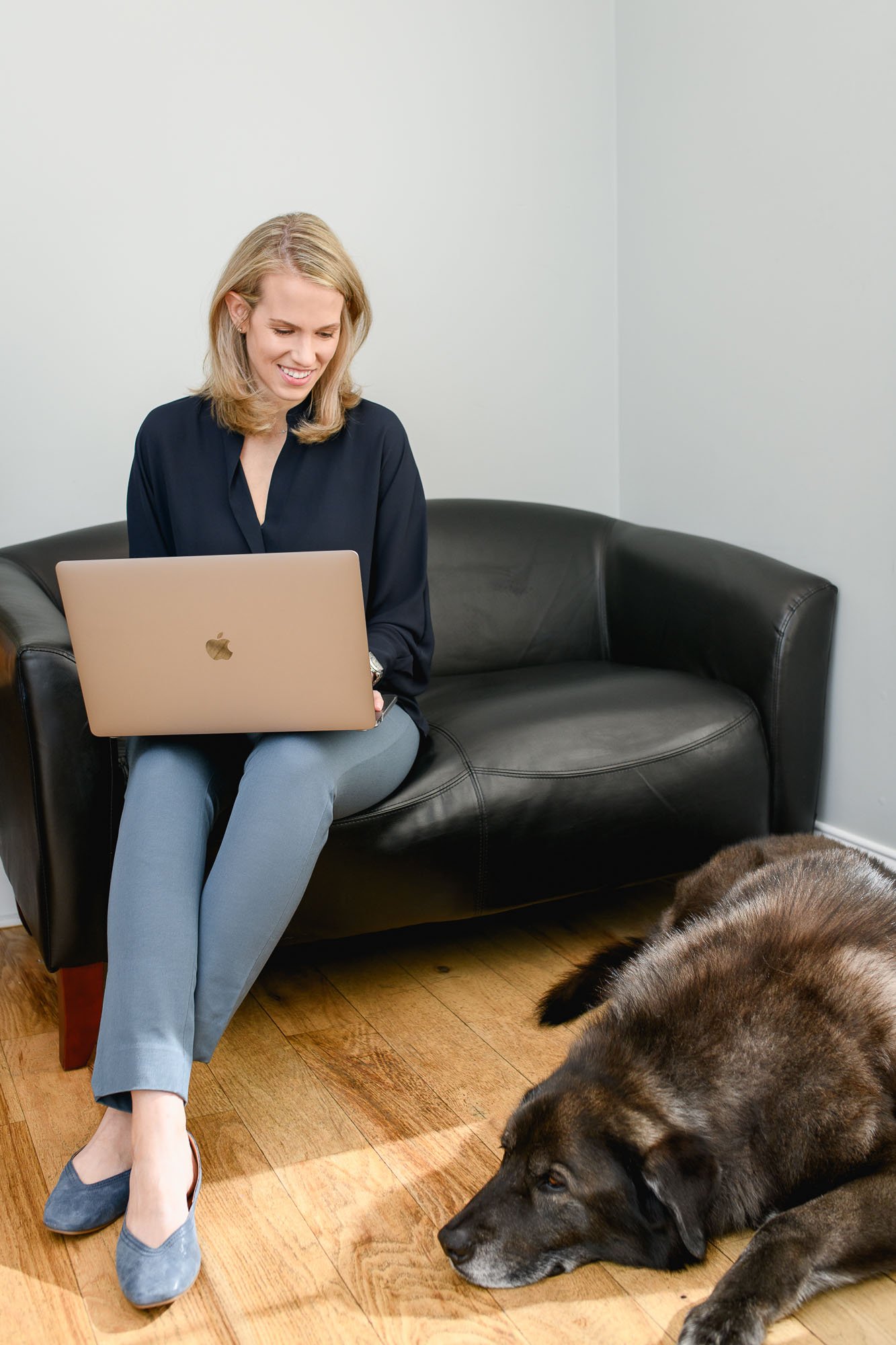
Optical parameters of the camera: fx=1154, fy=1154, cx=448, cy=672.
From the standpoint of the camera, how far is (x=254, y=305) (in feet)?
6.17

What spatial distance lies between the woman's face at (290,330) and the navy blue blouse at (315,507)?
105 millimetres

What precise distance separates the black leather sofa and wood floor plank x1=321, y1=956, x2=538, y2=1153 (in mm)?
164

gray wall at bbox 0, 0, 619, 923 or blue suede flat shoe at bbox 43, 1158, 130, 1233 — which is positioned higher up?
gray wall at bbox 0, 0, 619, 923

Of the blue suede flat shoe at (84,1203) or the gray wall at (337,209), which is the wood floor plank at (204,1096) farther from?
the gray wall at (337,209)

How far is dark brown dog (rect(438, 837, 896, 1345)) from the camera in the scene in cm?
120

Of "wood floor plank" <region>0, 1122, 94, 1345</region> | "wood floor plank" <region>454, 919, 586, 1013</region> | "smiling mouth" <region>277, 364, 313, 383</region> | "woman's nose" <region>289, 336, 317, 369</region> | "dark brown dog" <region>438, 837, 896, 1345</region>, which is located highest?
"woman's nose" <region>289, 336, 317, 369</region>

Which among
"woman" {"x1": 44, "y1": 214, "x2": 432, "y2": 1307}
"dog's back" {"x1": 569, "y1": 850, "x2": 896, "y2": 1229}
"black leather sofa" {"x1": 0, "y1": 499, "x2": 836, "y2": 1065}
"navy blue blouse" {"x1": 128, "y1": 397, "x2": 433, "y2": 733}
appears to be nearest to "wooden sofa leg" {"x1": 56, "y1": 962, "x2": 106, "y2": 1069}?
"black leather sofa" {"x1": 0, "y1": 499, "x2": 836, "y2": 1065}

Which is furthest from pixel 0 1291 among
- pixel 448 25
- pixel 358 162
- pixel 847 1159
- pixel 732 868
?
pixel 448 25

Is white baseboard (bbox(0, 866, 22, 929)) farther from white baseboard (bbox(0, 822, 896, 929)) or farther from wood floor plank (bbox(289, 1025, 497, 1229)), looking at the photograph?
wood floor plank (bbox(289, 1025, 497, 1229))

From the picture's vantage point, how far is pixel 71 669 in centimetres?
171

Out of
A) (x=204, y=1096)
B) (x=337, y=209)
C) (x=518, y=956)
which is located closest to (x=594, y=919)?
(x=518, y=956)

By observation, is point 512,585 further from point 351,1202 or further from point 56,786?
point 351,1202

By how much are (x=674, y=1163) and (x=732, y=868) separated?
0.70 metres

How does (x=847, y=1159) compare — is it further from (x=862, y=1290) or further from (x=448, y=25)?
(x=448, y=25)
